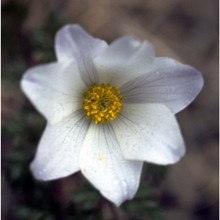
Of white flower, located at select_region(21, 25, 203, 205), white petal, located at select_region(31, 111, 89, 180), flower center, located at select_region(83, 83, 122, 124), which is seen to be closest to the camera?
white flower, located at select_region(21, 25, 203, 205)

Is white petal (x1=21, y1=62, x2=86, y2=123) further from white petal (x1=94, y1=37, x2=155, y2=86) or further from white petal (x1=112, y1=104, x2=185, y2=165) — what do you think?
white petal (x1=112, y1=104, x2=185, y2=165)

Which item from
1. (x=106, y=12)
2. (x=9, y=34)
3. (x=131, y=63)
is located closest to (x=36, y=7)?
(x=9, y=34)

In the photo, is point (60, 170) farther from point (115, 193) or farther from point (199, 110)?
point (199, 110)

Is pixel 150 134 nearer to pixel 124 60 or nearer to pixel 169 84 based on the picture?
pixel 169 84

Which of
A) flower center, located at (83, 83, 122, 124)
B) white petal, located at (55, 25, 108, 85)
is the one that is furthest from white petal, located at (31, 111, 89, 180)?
white petal, located at (55, 25, 108, 85)

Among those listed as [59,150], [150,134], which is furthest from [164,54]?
[59,150]

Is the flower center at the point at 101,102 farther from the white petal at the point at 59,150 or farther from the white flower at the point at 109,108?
the white petal at the point at 59,150
